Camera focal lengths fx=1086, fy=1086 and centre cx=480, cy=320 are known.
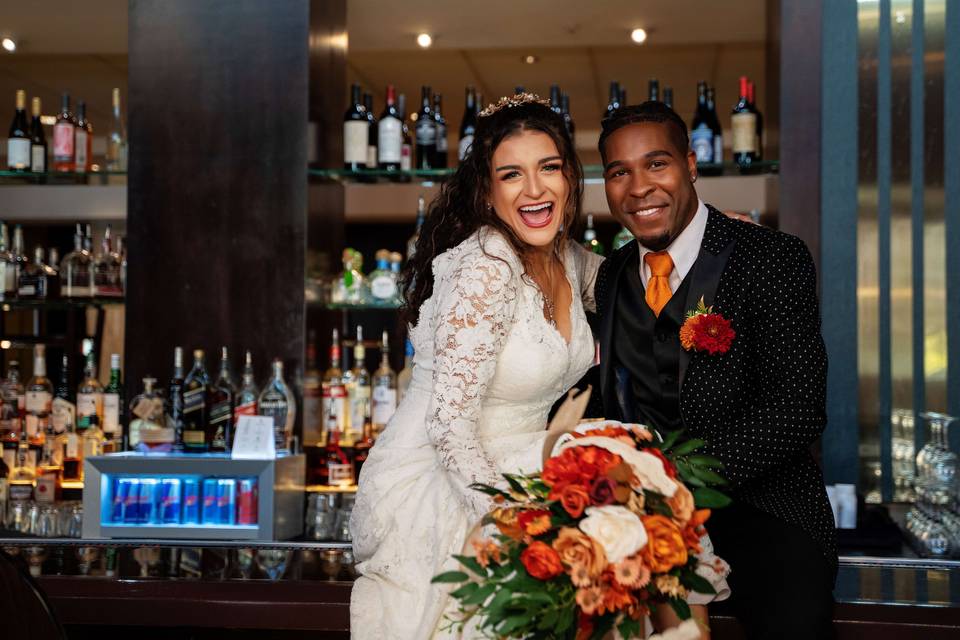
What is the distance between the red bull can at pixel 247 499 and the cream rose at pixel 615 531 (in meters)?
2.39

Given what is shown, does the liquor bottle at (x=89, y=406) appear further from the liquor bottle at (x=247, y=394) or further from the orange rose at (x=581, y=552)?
the orange rose at (x=581, y=552)

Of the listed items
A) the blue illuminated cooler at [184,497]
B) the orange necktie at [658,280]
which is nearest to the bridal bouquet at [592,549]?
the orange necktie at [658,280]

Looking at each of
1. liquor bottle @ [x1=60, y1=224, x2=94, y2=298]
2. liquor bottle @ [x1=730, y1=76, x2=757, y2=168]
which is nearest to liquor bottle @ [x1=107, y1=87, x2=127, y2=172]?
liquor bottle @ [x1=60, y1=224, x2=94, y2=298]

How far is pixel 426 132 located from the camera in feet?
13.4

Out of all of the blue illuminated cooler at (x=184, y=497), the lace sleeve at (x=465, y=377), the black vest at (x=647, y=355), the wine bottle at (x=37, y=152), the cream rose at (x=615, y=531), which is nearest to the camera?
the cream rose at (x=615, y=531)

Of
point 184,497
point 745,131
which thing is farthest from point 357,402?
point 745,131

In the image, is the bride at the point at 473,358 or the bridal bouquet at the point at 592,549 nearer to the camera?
the bridal bouquet at the point at 592,549

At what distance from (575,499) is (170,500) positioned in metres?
2.50

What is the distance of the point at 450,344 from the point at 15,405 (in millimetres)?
2842

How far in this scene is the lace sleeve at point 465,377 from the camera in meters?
1.86

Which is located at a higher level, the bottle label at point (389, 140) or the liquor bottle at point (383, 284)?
the bottle label at point (389, 140)

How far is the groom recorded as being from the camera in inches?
75.1

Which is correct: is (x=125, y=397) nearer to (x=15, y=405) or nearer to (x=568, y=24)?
(x=15, y=405)

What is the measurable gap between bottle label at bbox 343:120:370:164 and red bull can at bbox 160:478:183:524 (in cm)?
130
